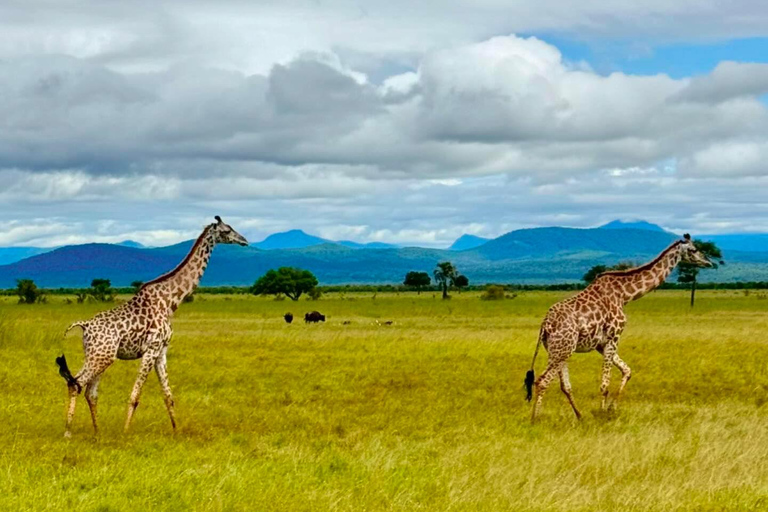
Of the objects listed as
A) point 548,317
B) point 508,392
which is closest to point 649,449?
point 548,317

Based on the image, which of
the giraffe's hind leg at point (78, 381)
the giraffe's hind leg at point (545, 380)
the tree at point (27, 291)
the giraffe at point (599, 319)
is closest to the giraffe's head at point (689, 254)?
the giraffe at point (599, 319)

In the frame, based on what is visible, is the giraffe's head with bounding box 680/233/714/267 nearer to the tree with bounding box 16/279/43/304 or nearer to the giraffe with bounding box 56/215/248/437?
the giraffe with bounding box 56/215/248/437

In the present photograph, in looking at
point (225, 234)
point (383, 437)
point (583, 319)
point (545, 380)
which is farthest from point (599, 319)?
point (225, 234)

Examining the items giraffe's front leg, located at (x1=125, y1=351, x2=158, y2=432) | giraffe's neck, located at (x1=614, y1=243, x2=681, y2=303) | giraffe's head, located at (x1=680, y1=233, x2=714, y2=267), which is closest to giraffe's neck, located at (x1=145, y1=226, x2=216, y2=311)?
giraffe's front leg, located at (x1=125, y1=351, x2=158, y2=432)

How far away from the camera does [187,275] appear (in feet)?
51.9

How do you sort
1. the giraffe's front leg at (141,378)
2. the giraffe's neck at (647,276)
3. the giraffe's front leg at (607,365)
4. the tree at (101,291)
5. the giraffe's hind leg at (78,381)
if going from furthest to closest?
the tree at (101,291) < the giraffe's neck at (647,276) < the giraffe's front leg at (607,365) < the giraffe's front leg at (141,378) < the giraffe's hind leg at (78,381)

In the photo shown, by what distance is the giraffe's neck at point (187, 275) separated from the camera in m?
15.6

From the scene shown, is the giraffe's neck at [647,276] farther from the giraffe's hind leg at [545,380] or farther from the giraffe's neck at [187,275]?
the giraffe's neck at [187,275]

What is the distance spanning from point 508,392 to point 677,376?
209 inches

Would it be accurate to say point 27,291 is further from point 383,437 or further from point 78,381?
point 383,437

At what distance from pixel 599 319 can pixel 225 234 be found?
22.1 feet

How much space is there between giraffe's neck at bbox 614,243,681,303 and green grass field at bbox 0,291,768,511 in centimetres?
221

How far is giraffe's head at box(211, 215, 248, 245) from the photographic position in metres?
15.9

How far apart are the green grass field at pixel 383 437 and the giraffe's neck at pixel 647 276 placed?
2.21m
